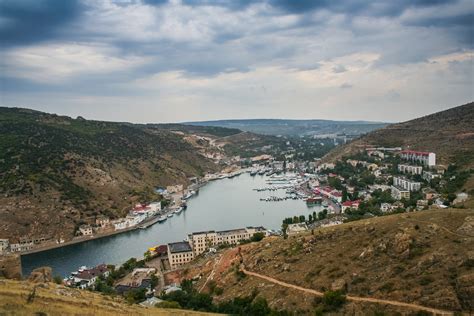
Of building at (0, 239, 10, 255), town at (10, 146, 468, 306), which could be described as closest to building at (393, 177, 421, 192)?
town at (10, 146, 468, 306)

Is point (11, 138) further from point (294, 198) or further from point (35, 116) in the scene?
point (294, 198)

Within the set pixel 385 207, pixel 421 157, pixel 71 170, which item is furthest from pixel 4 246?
pixel 421 157

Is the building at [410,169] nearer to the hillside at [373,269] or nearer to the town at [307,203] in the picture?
the town at [307,203]

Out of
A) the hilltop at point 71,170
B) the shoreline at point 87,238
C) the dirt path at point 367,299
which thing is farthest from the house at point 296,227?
the hilltop at point 71,170

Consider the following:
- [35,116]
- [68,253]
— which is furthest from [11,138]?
[68,253]

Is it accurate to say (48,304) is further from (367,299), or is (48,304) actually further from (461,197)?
(461,197)

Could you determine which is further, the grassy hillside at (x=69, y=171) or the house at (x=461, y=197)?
the grassy hillside at (x=69, y=171)
